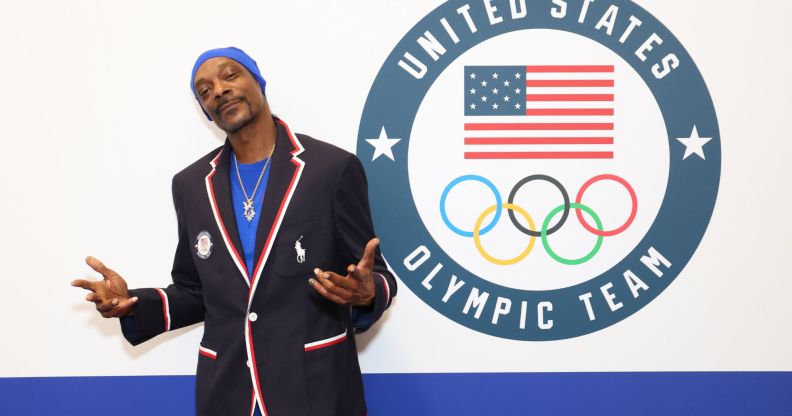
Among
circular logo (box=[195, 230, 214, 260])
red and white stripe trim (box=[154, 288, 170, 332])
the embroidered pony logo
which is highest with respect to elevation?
circular logo (box=[195, 230, 214, 260])

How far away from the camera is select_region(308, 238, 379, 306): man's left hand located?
1.49 metres

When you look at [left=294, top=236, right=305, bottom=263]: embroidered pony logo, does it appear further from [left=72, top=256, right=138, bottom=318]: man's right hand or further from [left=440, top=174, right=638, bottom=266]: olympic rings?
[left=440, top=174, right=638, bottom=266]: olympic rings

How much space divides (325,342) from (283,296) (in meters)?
0.16

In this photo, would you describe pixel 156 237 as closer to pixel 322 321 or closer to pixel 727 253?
pixel 322 321

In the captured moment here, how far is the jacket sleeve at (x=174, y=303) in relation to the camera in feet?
5.93

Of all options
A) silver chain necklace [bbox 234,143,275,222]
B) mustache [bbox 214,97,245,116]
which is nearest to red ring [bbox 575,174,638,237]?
silver chain necklace [bbox 234,143,275,222]

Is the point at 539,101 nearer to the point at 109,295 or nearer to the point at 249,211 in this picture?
the point at 249,211

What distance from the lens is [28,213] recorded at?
2271mm

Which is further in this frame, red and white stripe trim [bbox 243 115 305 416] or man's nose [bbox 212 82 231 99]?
man's nose [bbox 212 82 231 99]

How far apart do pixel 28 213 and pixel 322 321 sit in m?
1.22

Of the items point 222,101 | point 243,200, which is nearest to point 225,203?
point 243,200

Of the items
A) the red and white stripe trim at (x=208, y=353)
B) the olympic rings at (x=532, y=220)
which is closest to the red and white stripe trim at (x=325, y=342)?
the red and white stripe trim at (x=208, y=353)

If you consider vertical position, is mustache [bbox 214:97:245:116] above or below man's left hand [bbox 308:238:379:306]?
above

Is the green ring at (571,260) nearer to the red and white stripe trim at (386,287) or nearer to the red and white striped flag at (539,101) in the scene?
the red and white striped flag at (539,101)
